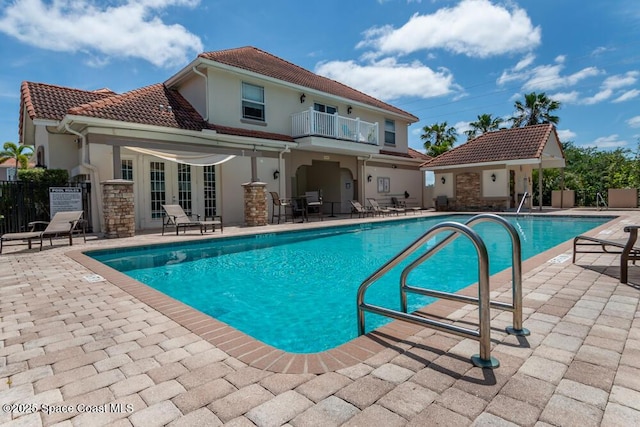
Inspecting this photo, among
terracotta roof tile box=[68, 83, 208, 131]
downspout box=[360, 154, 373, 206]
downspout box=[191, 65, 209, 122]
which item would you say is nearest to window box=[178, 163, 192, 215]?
terracotta roof tile box=[68, 83, 208, 131]

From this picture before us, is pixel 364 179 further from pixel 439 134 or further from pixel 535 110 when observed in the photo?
pixel 535 110

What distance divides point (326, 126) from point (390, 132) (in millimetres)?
7887

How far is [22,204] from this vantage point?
431 inches

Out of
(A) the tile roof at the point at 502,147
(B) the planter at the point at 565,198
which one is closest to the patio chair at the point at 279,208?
(A) the tile roof at the point at 502,147

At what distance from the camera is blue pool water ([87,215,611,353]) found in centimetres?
462

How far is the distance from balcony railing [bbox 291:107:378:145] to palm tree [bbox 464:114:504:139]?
23611mm

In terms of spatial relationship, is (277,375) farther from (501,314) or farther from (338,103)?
(338,103)

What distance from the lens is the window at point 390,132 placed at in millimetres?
23366

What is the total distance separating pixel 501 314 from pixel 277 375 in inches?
92.8

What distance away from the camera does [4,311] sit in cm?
402

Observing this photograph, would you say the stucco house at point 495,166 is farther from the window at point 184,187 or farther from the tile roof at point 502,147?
the window at point 184,187

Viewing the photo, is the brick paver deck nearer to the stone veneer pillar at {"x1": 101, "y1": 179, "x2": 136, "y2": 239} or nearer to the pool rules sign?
the stone veneer pillar at {"x1": 101, "y1": 179, "x2": 136, "y2": 239}

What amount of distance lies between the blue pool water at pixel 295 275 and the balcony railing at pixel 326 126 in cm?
649

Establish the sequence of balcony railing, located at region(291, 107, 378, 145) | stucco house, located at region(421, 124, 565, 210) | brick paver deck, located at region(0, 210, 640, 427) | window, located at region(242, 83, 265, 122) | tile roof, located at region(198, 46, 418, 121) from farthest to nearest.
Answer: stucco house, located at region(421, 124, 565, 210) < balcony railing, located at region(291, 107, 378, 145) < window, located at region(242, 83, 265, 122) < tile roof, located at region(198, 46, 418, 121) < brick paver deck, located at region(0, 210, 640, 427)
